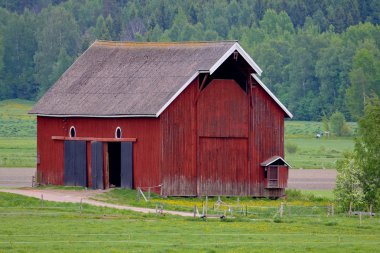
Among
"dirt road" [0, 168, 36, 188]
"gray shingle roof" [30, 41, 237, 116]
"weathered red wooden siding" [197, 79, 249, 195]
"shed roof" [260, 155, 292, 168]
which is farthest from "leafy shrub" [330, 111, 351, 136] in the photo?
"weathered red wooden siding" [197, 79, 249, 195]

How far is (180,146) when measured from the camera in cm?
6569

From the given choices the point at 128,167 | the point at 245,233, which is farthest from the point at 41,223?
the point at 128,167

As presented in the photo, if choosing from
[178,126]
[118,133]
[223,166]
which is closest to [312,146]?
[223,166]

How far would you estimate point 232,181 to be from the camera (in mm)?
66625

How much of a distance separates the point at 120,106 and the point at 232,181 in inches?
237

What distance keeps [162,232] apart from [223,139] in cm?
1772

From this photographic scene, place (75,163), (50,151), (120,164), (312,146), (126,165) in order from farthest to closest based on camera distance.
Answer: (312,146) → (50,151) → (75,163) → (120,164) → (126,165)

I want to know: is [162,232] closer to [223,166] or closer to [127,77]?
[223,166]

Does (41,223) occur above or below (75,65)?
below

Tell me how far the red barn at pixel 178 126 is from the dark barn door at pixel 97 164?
0.15 feet

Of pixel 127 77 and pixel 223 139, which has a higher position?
pixel 127 77

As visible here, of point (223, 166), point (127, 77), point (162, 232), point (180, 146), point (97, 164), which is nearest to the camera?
point (162, 232)

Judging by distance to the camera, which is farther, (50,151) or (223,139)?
(50,151)

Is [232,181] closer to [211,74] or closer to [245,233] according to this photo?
[211,74]
